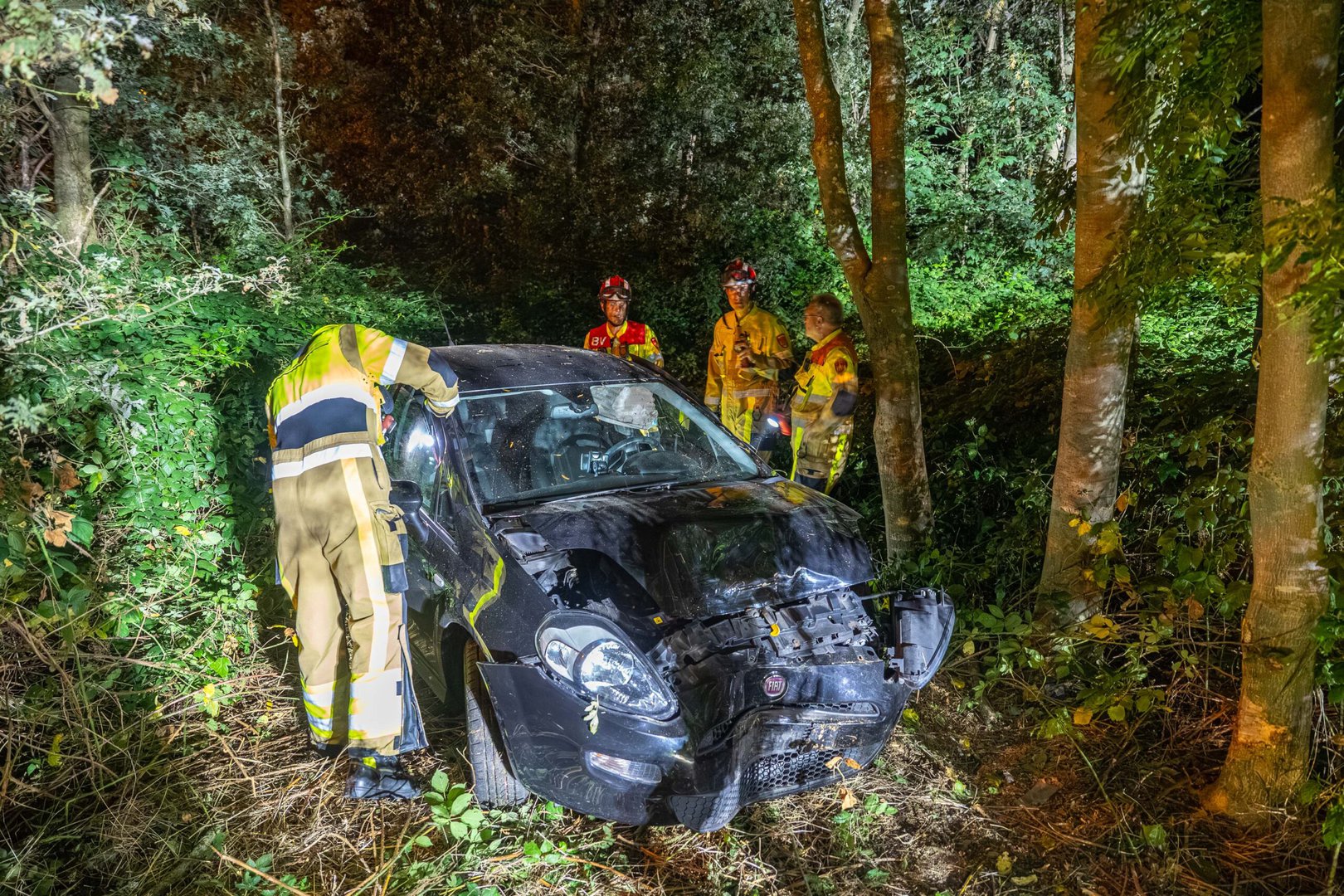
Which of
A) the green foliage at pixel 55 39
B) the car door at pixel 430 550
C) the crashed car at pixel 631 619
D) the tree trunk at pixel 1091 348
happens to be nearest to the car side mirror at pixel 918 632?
the crashed car at pixel 631 619

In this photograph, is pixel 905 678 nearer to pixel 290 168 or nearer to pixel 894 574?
pixel 894 574

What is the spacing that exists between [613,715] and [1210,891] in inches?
76.6

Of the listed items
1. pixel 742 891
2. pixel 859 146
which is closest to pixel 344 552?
pixel 742 891

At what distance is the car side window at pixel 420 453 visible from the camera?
12.2 ft

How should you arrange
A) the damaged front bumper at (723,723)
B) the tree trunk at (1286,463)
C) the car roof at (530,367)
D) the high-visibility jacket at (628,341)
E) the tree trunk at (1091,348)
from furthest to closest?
the high-visibility jacket at (628,341)
the car roof at (530,367)
the tree trunk at (1091,348)
the damaged front bumper at (723,723)
the tree trunk at (1286,463)

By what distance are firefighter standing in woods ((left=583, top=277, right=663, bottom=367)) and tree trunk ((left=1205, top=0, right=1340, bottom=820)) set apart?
15.7 feet

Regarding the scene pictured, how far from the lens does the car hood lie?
3.13 metres

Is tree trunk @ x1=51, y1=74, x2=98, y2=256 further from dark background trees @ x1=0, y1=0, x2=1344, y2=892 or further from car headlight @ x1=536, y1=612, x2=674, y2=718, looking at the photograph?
car headlight @ x1=536, y1=612, x2=674, y2=718

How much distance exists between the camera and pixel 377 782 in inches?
134

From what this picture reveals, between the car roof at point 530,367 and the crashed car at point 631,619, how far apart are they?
23mm

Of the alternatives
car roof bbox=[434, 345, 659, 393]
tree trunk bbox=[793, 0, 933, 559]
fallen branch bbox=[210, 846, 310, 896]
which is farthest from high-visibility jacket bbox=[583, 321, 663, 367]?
fallen branch bbox=[210, 846, 310, 896]

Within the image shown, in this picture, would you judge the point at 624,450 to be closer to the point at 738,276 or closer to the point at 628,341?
the point at 738,276

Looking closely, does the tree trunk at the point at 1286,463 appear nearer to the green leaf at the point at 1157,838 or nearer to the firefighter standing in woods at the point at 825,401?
the green leaf at the point at 1157,838

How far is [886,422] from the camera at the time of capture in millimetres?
4621
